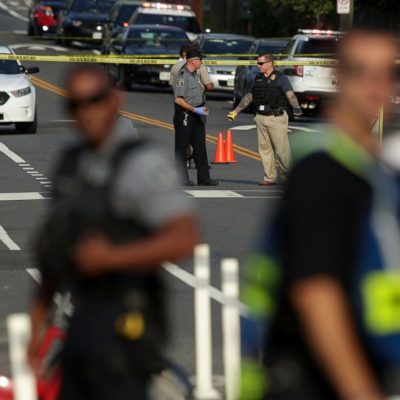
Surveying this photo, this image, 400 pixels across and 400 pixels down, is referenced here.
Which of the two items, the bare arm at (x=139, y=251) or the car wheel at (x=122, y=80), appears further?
the car wheel at (x=122, y=80)

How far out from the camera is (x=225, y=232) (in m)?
15.6

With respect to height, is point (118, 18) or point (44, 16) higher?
point (118, 18)

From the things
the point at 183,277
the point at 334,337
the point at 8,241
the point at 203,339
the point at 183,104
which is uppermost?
the point at 334,337

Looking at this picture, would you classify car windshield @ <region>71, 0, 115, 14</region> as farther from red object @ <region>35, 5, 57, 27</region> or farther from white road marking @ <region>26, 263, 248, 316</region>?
white road marking @ <region>26, 263, 248, 316</region>

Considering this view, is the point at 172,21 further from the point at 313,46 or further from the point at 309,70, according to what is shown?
the point at 309,70

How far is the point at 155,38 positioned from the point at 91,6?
1575 cm

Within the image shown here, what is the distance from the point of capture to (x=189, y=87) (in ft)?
64.8

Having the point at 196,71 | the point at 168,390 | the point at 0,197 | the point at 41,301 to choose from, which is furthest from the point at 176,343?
the point at 196,71

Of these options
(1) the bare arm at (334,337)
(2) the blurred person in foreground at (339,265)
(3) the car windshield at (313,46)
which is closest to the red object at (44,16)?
(3) the car windshield at (313,46)

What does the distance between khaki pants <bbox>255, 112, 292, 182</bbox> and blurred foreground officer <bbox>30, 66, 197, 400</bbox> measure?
49.5 feet

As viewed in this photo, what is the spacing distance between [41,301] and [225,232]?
33.3ft

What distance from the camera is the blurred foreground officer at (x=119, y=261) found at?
4.88 metres

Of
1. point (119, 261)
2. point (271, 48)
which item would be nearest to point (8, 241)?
point (119, 261)

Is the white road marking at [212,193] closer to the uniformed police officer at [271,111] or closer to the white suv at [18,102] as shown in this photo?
the uniformed police officer at [271,111]
